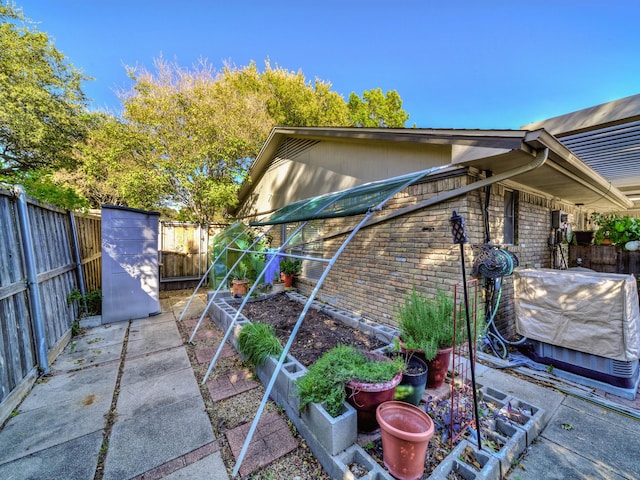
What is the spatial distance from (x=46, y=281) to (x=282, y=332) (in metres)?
3.43

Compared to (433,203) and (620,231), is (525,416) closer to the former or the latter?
(433,203)

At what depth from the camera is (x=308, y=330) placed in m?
4.20

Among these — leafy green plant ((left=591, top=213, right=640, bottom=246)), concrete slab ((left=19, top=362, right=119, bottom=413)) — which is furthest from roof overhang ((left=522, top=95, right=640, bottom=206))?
concrete slab ((left=19, top=362, right=119, bottom=413))

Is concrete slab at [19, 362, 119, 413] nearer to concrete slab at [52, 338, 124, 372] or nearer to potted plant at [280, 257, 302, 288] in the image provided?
concrete slab at [52, 338, 124, 372]

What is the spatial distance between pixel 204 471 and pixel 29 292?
3.00 metres

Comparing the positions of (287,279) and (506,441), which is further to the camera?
(287,279)

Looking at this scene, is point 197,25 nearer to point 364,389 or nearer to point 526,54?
point 526,54

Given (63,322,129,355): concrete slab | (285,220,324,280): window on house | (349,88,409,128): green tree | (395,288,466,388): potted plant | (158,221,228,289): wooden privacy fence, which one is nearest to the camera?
(395,288,466,388): potted plant

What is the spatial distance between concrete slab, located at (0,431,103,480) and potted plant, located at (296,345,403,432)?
5.73 ft

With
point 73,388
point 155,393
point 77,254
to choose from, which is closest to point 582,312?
point 155,393

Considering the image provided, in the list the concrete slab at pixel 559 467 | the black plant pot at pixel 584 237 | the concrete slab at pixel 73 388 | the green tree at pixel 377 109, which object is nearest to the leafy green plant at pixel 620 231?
the black plant pot at pixel 584 237

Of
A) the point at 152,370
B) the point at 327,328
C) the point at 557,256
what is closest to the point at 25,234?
the point at 152,370

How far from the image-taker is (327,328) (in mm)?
4277

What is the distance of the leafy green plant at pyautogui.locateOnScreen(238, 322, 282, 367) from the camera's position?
3.16 metres
